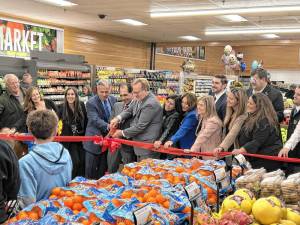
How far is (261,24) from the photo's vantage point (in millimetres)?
11586

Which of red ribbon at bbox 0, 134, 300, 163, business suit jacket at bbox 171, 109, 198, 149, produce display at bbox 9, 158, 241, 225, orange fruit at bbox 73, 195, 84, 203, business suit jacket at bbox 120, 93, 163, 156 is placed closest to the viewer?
produce display at bbox 9, 158, 241, 225

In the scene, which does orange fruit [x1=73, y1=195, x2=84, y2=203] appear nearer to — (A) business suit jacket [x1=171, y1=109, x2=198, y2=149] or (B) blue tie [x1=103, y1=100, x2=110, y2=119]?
(A) business suit jacket [x1=171, y1=109, x2=198, y2=149]

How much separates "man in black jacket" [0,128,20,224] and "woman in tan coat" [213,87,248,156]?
94.9 inches

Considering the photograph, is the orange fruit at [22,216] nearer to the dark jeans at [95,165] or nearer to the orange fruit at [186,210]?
the orange fruit at [186,210]

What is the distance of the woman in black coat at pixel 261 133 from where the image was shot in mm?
4000

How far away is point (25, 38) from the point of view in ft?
37.3

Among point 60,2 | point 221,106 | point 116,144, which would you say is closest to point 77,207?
point 116,144

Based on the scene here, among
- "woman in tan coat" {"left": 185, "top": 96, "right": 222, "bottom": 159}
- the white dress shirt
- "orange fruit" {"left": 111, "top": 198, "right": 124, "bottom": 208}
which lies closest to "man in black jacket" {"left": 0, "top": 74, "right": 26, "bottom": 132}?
"woman in tan coat" {"left": 185, "top": 96, "right": 222, "bottom": 159}

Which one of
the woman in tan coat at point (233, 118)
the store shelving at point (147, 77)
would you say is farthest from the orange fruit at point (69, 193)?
the store shelving at point (147, 77)

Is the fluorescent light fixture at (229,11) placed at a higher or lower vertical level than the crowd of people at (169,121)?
higher

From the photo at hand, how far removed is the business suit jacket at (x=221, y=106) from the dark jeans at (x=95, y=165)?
1.72m

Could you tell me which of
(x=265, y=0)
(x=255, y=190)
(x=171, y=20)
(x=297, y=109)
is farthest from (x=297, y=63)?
(x=255, y=190)

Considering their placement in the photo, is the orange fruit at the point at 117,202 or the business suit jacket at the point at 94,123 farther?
the business suit jacket at the point at 94,123

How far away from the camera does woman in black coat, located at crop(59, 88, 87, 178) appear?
18.1 feet
